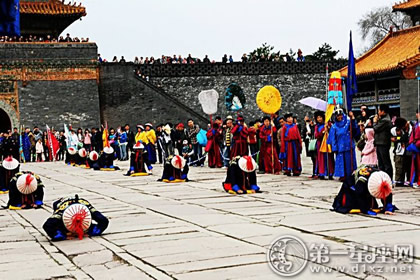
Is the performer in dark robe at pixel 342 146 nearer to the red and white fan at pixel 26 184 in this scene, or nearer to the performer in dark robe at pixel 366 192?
the performer in dark robe at pixel 366 192

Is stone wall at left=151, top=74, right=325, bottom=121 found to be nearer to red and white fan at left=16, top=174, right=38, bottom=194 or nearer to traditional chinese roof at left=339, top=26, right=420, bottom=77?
traditional chinese roof at left=339, top=26, right=420, bottom=77

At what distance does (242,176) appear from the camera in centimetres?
1088

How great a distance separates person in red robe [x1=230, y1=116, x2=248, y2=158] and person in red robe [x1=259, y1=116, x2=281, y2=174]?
494 millimetres

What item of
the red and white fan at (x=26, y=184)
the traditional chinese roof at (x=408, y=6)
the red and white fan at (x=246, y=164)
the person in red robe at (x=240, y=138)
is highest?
the traditional chinese roof at (x=408, y=6)

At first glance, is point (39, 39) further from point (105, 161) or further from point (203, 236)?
point (203, 236)

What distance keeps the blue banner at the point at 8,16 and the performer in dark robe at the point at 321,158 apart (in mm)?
6695

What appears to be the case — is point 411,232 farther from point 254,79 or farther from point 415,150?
point 254,79

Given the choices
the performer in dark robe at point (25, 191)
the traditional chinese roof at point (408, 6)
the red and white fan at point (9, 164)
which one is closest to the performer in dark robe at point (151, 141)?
the red and white fan at point (9, 164)

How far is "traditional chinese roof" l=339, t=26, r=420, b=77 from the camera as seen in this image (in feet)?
82.9

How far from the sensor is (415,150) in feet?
35.3

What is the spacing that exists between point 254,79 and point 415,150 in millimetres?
24894

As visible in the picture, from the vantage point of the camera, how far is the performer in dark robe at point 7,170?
12039 millimetres

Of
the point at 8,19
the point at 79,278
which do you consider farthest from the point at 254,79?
the point at 79,278

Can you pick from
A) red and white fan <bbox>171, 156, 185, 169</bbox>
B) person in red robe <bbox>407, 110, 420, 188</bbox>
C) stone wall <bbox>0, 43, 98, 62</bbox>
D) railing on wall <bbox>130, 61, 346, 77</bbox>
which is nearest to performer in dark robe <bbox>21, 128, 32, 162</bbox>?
stone wall <bbox>0, 43, 98, 62</bbox>
